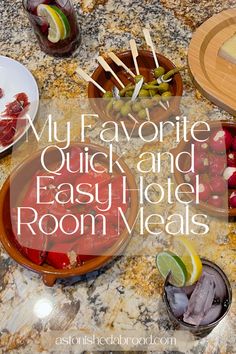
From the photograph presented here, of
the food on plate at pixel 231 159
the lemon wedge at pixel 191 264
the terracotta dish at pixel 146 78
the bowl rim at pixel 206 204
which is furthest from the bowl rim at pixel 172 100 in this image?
the lemon wedge at pixel 191 264

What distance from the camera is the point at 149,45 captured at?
4.68 feet

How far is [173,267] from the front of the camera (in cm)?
93

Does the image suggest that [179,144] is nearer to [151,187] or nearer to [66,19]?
[151,187]

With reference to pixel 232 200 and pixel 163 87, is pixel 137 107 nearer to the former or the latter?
pixel 163 87

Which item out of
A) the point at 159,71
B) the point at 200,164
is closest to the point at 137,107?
the point at 159,71

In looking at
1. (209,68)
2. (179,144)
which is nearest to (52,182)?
(179,144)

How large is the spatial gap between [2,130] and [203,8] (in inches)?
30.3

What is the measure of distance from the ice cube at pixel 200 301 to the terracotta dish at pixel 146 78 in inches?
→ 19.1

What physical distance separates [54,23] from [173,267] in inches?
31.9

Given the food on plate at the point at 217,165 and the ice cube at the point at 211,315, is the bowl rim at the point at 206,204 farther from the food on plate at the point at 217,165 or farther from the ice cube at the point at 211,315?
the ice cube at the point at 211,315

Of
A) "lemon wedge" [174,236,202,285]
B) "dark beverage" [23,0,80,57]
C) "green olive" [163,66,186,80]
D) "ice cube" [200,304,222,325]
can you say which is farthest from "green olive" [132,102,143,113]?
"ice cube" [200,304,222,325]

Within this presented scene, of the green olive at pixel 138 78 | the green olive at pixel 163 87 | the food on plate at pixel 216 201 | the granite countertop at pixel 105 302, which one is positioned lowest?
the granite countertop at pixel 105 302

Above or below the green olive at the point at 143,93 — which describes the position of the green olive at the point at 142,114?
below

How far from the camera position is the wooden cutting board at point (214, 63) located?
1.35 meters
